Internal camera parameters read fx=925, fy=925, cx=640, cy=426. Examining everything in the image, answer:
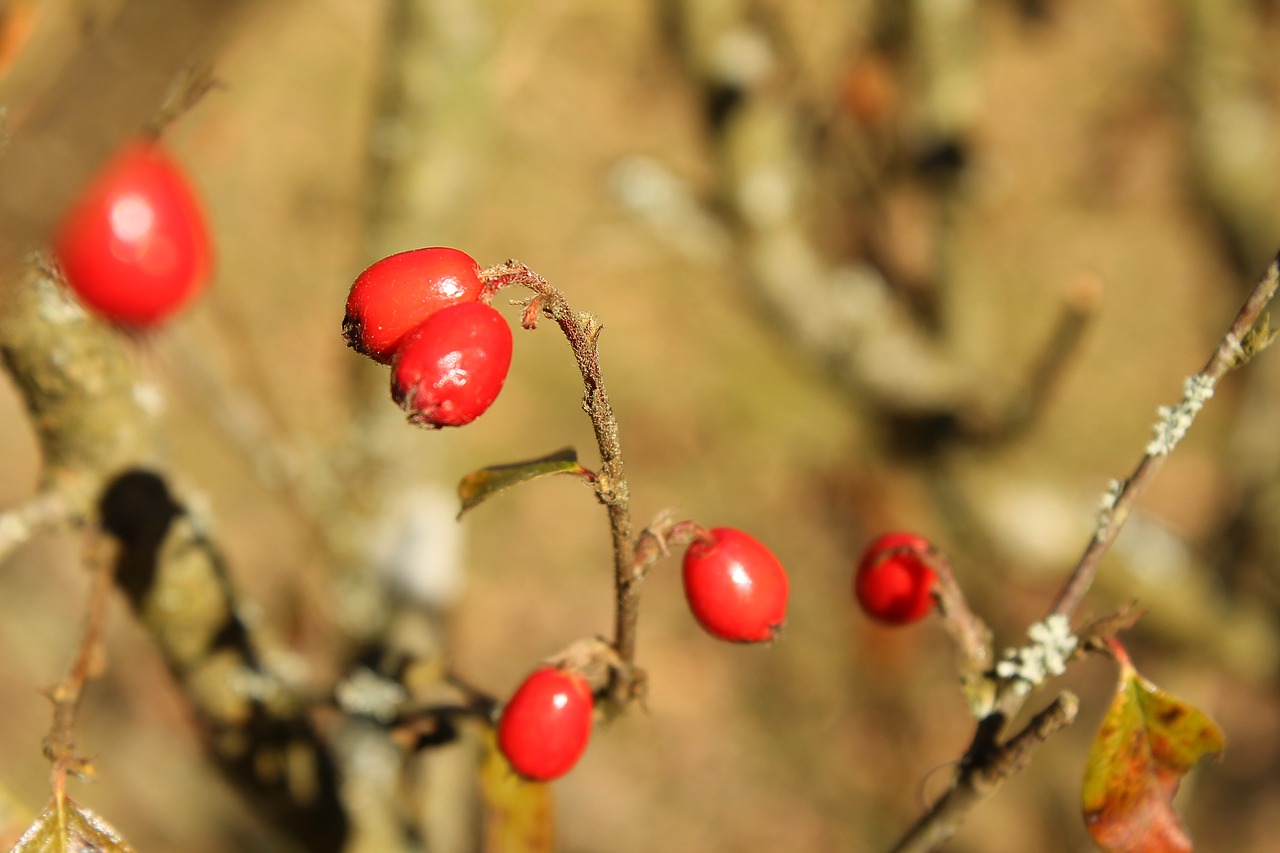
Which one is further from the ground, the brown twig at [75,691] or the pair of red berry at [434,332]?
the pair of red berry at [434,332]

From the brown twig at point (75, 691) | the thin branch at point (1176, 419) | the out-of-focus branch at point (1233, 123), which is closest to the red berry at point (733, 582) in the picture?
the thin branch at point (1176, 419)

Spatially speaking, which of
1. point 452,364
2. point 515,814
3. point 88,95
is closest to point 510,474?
point 452,364

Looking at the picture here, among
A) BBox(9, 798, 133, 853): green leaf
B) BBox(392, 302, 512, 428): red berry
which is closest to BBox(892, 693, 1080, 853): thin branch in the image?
BBox(392, 302, 512, 428): red berry

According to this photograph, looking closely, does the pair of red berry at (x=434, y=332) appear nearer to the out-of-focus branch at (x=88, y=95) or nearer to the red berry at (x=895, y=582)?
the out-of-focus branch at (x=88, y=95)

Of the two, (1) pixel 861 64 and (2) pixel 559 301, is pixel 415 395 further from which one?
(1) pixel 861 64

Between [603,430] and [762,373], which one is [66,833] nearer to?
[603,430]

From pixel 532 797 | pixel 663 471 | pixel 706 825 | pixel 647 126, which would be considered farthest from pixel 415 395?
pixel 647 126
